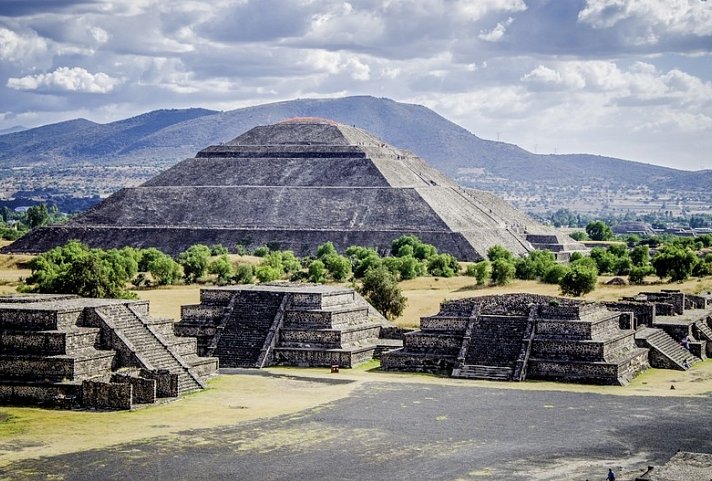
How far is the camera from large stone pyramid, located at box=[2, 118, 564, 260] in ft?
429

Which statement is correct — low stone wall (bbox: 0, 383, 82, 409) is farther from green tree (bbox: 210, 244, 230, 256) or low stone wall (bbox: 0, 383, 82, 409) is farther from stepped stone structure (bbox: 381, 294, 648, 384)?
green tree (bbox: 210, 244, 230, 256)

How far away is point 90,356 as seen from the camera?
44469 mm

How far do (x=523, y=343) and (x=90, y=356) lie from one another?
16.4m

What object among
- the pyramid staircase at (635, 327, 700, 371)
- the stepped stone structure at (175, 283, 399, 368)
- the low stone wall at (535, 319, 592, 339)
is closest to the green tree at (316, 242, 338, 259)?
the stepped stone structure at (175, 283, 399, 368)

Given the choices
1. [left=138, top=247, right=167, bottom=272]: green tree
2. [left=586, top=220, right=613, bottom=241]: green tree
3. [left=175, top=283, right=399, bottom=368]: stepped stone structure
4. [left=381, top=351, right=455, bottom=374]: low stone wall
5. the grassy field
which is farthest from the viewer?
[left=586, top=220, right=613, bottom=241]: green tree

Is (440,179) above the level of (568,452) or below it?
above

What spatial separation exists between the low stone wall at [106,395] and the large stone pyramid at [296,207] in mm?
81637

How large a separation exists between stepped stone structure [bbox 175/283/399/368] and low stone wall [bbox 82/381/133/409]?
10.6 m

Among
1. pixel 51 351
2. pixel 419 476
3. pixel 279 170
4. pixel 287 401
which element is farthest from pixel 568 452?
pixel 279 170

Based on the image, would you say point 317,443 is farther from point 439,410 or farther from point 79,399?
point 79,399

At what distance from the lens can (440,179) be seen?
164m

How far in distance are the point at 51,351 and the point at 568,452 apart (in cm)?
1785

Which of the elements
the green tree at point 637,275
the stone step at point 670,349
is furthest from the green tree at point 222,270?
the stone step at point 670,349

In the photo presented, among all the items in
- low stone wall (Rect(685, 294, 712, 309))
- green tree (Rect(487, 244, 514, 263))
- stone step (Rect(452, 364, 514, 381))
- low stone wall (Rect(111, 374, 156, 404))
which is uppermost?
green tree (Rect(487, 244, 514, 263))
